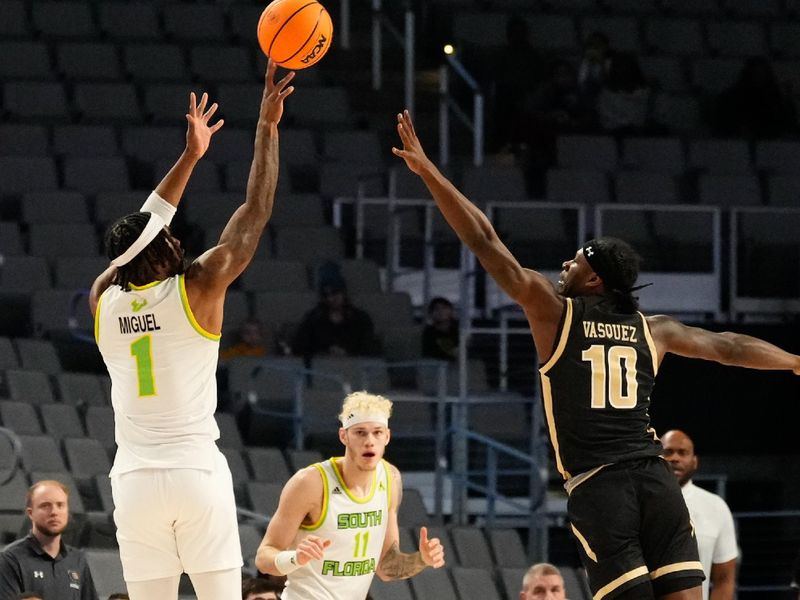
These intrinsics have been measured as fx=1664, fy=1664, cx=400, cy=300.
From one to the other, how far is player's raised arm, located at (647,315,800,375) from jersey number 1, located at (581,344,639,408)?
216 millimetres

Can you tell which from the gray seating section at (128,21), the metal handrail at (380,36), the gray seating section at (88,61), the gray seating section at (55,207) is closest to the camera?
the gray seating section at (55,207)

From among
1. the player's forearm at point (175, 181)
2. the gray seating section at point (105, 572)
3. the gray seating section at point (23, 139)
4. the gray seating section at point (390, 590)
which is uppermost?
the gray seating section at point (23, 139)

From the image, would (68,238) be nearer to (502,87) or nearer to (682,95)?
(502,87)

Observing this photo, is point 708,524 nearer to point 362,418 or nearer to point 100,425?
point 362,418

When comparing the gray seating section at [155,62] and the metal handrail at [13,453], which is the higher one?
the gray seating section at [155,62]

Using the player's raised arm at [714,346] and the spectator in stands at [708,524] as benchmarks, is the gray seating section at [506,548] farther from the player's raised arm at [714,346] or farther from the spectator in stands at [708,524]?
the player's raised arm at [714,346]

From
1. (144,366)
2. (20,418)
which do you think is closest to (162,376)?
(144,366)

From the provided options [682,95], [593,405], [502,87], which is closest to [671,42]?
[682,95]

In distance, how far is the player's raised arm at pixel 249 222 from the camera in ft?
17.2

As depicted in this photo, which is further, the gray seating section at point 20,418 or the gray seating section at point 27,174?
the gray seating section at point 27,174

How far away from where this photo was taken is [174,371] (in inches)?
207

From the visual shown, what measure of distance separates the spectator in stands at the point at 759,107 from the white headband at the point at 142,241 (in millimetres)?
11619

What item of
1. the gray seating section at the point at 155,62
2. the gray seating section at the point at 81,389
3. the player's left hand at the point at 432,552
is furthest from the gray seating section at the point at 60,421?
the gray seating section at the point at 155,62

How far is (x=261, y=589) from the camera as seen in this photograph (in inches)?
304
